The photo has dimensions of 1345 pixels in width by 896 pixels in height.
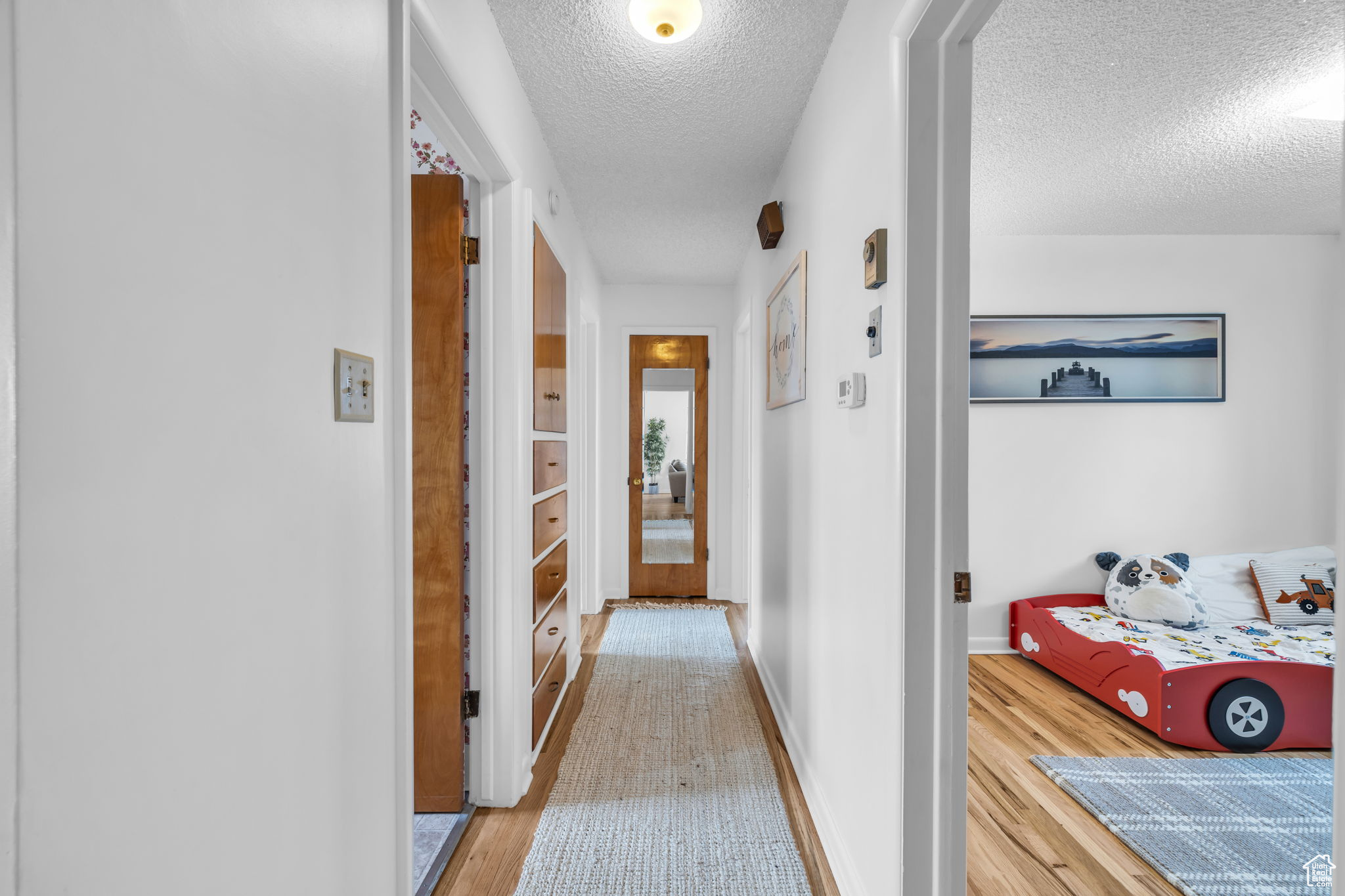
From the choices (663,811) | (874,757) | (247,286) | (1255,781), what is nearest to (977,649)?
(1255,781)

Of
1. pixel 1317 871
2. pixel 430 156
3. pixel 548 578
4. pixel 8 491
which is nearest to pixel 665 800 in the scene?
pixel 548 578

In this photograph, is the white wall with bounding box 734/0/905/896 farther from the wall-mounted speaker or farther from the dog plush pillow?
the dog plush pillow

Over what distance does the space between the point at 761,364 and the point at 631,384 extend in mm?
1646

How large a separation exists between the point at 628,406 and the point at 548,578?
250 cm

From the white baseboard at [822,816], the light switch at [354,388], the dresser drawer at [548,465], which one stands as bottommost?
the white baseboard at [822,816]

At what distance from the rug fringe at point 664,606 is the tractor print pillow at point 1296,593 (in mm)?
3018

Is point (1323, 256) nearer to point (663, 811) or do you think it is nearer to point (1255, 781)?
point (1255, 781)

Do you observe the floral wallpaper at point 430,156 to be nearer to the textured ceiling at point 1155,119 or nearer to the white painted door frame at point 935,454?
Result: the white painted door frame at point 935,454

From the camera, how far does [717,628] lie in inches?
169

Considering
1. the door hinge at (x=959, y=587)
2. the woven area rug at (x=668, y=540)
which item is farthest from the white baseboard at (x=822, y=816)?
the woven area rug at (x=668, y=540)

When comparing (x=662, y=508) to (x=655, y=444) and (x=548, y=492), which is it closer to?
(x=655, y=444)

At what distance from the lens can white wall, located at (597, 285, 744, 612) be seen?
197 inches

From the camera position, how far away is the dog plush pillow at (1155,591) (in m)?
3.28

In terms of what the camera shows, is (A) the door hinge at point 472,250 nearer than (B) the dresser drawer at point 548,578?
Yes
